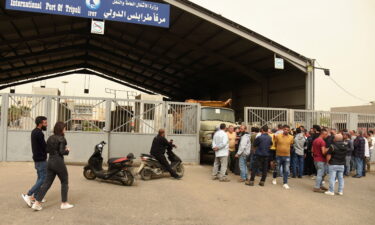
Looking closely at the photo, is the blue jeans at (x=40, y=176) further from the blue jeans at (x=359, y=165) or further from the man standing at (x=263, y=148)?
the blue jeans at (x=359, y=165)

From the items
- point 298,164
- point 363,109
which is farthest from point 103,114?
point 363,109

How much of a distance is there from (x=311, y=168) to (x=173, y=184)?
5093 millimetres

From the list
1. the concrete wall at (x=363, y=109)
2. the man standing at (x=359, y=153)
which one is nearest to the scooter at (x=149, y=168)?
the man standing at (x=359, y=153)

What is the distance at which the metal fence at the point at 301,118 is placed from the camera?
40.9ft

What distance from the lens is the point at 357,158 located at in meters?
10.3

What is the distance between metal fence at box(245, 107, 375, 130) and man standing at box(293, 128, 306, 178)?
2656 mm

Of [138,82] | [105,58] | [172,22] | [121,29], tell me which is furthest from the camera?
[138,82]

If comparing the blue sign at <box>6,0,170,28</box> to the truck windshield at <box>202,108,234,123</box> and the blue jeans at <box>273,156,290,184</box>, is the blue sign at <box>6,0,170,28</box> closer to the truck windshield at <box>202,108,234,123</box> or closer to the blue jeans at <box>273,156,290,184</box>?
the truck windshield at <box>202,108,234,123</box>

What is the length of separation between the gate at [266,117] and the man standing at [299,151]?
2.86m

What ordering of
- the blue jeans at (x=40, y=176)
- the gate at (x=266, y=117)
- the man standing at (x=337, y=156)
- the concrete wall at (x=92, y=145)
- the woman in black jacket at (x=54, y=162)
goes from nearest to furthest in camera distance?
the woman in black jacket at (x=54, y=162), the blue jeans at (x=40, y=176), the man standing at (x=337, y=156), the concrete wall at (x=92, y=145), the gate at (x=266, y=117)

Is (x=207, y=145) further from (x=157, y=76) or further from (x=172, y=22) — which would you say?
(x=157, y=76)

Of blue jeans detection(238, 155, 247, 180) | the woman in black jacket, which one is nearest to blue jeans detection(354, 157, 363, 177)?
blue jeans detection(238, 155, 247, 180)

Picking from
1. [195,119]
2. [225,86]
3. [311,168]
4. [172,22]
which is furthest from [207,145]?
[225,86]

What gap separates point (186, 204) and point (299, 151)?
4.91m
